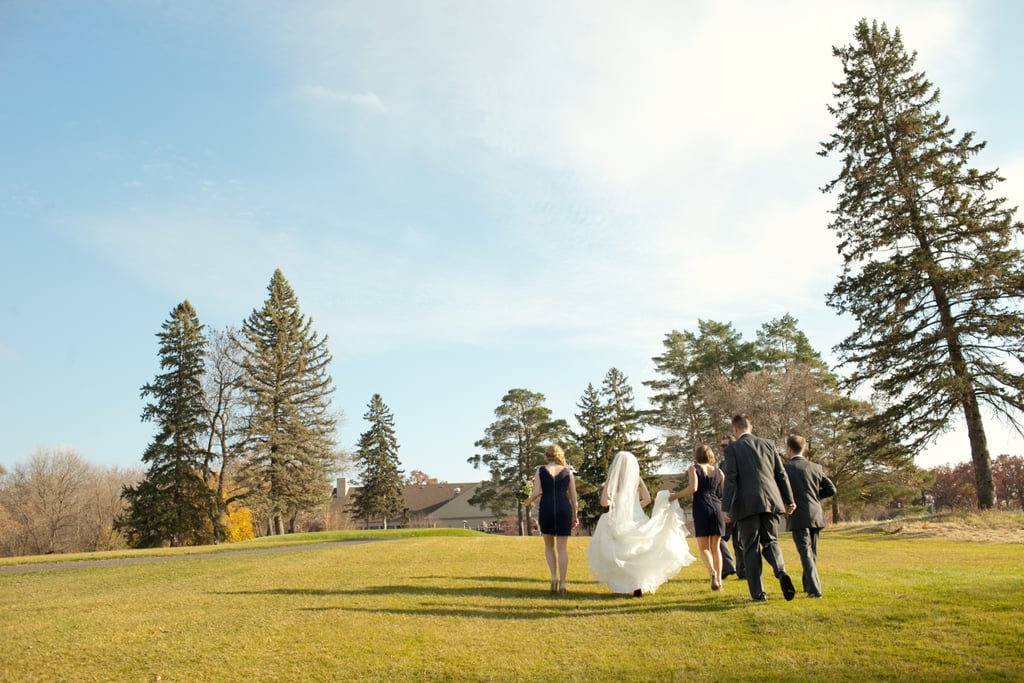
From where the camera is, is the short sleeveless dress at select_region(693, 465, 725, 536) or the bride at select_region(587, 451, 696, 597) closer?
the bride at select_region(587, 451, 696, 597)

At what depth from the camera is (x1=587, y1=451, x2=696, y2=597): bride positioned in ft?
28.7

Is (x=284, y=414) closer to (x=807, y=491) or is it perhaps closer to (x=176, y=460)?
(x=176, y=460)

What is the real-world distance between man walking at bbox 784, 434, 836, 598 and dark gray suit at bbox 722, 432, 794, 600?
Answer: 35 centimetres

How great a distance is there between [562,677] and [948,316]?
2638 cm

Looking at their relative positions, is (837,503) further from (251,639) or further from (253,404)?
(251,639)

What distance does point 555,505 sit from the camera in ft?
30.5

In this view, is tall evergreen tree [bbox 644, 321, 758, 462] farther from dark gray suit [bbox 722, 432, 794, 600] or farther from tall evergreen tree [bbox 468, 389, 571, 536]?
dark gray suit [bbox 722, 432, 794, 600]

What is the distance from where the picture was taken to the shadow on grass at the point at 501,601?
779 centimetres

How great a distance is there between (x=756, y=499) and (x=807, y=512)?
3.35 ft

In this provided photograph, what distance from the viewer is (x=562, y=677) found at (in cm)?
518

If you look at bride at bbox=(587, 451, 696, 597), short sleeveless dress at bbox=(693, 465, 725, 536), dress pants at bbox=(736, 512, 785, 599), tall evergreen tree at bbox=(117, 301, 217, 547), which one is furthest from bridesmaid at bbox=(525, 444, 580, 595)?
tall evergreen tree at bbox=(117, 301, 217, 547)

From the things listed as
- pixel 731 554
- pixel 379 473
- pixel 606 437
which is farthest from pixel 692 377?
pixel 731 554

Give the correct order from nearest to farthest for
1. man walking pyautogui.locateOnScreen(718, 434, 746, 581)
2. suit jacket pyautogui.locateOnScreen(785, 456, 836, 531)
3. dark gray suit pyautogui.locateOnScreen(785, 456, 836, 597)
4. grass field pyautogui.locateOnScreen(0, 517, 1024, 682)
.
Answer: grass field pyautogui.locateOnScreen(0, 517, 1024, 682) → dark gray suit pyautogui.locateOnScreen(785, 456, 836, 597) → suit jacket pyautogui.locateOnScreen(785, 456, 836, 531) → man walking pyautogui.locateOnScreen(718, 434, 746, 581)

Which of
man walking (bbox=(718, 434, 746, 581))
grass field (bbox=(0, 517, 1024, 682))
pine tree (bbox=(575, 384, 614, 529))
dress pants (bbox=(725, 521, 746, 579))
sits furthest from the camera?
pine tree (bbox=(575, 384, 614, 529))
